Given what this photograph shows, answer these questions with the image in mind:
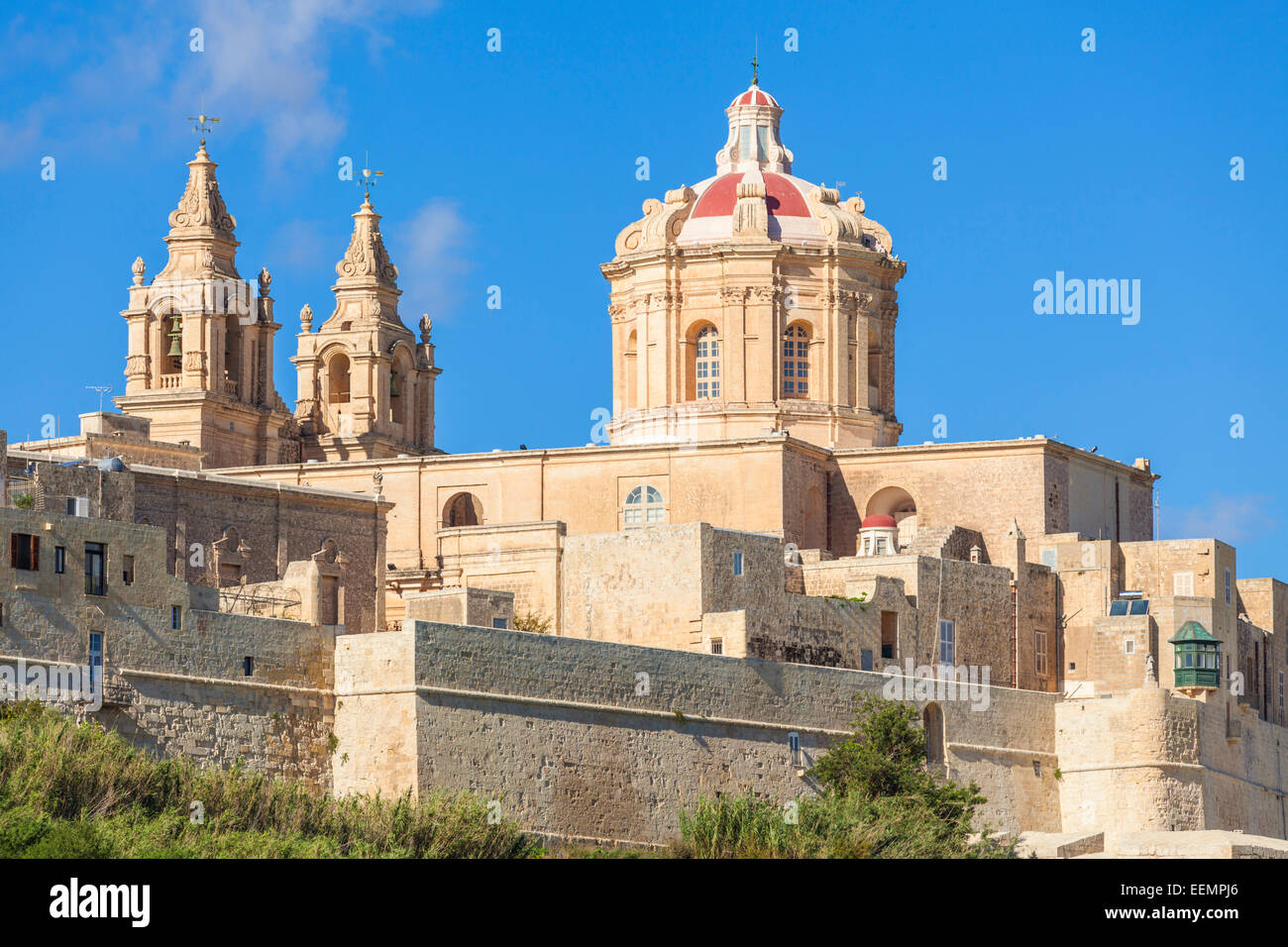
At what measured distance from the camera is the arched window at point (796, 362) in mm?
67438

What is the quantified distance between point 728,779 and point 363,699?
23.0 feet

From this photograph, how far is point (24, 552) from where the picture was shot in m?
44.2

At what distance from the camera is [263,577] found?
5712cm

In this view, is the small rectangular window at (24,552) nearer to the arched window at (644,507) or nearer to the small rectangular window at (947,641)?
the small rectangular window at (947,641)

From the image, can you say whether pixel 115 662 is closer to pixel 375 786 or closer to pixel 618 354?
pixel 375 786

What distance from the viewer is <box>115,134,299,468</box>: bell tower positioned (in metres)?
69.8

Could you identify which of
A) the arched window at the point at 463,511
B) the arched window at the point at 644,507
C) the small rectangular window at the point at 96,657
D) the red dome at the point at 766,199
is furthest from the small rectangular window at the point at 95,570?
the red dome at the point at 766,199

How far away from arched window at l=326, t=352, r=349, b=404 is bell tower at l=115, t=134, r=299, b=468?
11.3 feet

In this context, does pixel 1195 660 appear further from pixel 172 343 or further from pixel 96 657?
pixel 172 343

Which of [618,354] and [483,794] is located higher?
[618,354]

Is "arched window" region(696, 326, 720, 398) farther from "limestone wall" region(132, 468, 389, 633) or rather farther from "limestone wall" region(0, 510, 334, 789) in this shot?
"limestone wall" region(0, 510, 334, 789)

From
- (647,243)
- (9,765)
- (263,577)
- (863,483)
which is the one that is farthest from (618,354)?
(9,765)

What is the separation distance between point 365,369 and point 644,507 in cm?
1268

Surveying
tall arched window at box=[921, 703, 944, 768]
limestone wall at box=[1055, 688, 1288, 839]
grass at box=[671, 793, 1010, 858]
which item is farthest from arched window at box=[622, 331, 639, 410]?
grass at box=[671, 793, 1010, 858]
